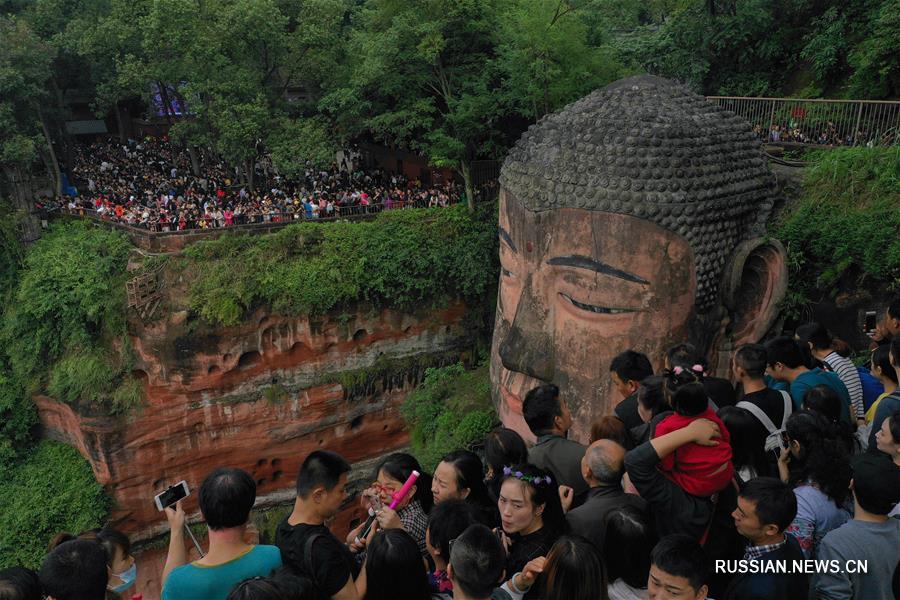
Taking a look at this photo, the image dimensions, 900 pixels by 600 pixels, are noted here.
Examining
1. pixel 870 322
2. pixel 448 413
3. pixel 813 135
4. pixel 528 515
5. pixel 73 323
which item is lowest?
pixel 448 413

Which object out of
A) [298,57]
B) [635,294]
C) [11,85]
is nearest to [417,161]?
[298,57]

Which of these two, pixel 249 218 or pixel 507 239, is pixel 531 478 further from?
pixel 249 218

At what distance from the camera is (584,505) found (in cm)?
396

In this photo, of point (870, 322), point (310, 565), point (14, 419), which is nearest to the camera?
point (310, 565)

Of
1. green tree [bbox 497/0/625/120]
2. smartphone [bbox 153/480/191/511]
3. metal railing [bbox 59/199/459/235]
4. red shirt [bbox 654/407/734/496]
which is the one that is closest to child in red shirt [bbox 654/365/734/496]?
red shirt [bbox 654/407/734/496]

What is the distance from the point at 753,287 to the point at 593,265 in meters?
1.78

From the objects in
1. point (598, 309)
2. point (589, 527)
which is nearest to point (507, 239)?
point (598, 309)

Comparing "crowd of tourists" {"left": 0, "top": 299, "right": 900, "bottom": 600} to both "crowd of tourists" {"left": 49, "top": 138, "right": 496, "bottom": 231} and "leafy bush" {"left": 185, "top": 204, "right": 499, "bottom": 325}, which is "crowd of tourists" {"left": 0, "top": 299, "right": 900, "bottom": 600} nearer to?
"leafy bush" {"left": 185, "top": 204, "right": 499, "bottom": 325}

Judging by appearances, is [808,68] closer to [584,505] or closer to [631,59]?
[631,59]

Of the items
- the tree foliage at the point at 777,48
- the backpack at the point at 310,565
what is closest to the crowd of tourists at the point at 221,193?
the tree foliage at the point at 777,48

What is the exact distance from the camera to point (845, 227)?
8.34 m

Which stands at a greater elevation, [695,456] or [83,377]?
[695,456]

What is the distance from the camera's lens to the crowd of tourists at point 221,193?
17.6 m

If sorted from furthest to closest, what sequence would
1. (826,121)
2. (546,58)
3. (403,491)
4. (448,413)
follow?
(546,58), (448,413), (826,121), (403,491)
